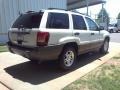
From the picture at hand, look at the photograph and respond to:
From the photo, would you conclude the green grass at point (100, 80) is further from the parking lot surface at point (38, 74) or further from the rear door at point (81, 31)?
the rear door at point (81, 31)

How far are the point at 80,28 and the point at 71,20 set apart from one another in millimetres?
606

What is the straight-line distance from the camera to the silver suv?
5566mm

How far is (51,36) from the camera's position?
18.6 feet

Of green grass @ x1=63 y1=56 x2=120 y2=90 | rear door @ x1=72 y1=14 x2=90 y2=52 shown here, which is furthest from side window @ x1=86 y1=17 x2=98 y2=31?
green grass @ x1=63 y1=56 x2=120 y2=90

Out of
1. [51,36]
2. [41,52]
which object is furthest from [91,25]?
[41,52]

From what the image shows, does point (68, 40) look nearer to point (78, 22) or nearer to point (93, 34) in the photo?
point (78, 22)

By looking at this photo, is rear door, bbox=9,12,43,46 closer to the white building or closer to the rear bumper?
the rear bumper

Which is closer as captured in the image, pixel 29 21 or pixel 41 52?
pixel 41 52

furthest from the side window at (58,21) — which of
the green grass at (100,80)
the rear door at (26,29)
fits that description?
the green grass at (100,80)

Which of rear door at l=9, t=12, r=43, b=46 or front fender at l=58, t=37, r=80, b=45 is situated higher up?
rear door at l=9, t=12, r=43, b=46

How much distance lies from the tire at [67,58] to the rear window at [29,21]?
126 cm

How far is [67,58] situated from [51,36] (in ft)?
3.97

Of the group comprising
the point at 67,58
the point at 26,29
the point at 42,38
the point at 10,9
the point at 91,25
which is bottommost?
the point at 67,58

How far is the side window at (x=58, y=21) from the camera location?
584cm
